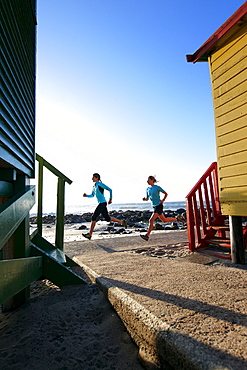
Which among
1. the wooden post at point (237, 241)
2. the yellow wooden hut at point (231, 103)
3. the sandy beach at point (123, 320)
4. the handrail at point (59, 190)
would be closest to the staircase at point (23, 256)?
the handrail at point (59, 190)

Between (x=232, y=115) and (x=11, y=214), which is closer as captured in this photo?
(x=11, y=214)

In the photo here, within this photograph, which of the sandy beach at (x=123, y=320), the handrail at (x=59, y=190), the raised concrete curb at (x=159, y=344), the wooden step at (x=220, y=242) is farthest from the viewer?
the wooden step at (x=220, y=242)

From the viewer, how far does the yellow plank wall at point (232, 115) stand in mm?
4426

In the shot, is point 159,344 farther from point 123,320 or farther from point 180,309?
point 123,320

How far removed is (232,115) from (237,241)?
2.23 metres

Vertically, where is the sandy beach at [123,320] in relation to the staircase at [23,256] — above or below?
below

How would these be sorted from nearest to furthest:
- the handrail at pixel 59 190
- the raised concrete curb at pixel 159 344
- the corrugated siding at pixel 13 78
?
the raised concrete curb at pixel 159 344 → the corrugated siding at pixel 13 78 → the handrail at pixel 59 190

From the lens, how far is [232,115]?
4.72 meters

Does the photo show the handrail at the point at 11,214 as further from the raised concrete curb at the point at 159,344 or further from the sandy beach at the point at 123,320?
the raised concrete curb at the point at 159,344

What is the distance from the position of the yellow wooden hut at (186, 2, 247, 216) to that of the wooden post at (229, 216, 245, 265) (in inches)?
5.6

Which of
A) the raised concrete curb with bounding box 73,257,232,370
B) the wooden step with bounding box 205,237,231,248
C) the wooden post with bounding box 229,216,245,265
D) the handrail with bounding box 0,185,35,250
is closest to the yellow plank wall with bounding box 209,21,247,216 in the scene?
the wooden post with bounding box 229,216,245,265

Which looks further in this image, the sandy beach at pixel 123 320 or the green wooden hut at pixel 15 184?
the green wooden hut at pixel 15 184

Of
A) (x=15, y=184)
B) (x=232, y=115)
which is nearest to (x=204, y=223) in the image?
Result: (x=232, y=115)

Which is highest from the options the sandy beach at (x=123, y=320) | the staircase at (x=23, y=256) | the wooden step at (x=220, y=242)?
the staircase at (x=23, y=256)
